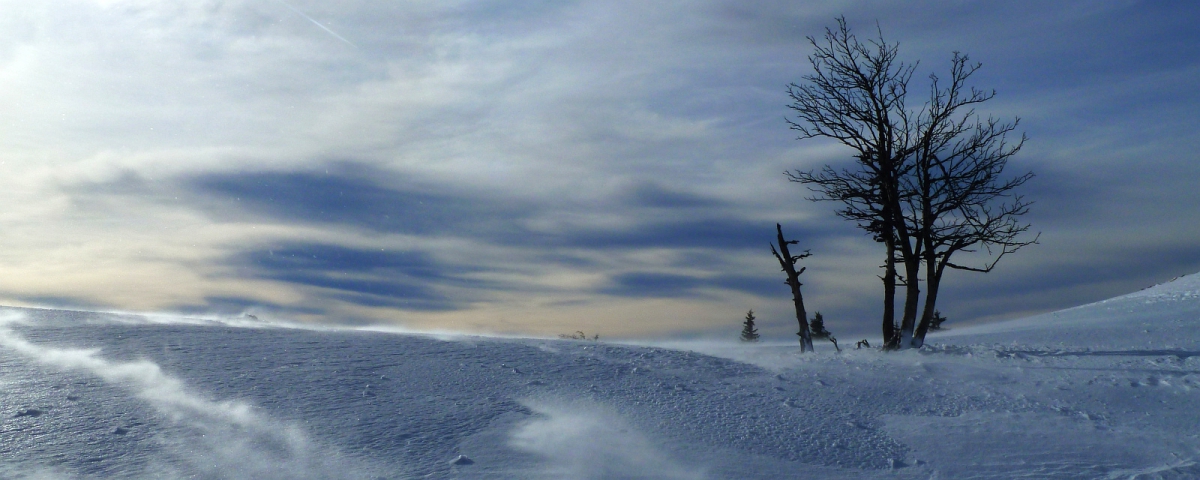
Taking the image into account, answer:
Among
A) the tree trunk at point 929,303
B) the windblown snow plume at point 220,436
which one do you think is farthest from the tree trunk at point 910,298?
the windblown snow plume at point 220,436

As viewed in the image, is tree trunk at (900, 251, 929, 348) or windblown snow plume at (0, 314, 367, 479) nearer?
windblown snow plume at (0, 314, 367, 479)

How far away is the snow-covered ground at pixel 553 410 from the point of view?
6910mm

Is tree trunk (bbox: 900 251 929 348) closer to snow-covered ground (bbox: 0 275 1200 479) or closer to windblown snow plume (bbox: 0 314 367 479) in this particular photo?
snow-covered ground (bbox: 0 275 1200 479)

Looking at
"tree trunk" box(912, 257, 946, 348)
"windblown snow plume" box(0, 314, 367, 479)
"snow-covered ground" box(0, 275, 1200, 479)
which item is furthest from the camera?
"tree trunk" box(912, 257, 946, 348)

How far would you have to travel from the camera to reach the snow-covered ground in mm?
6910

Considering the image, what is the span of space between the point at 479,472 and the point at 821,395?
4948mm

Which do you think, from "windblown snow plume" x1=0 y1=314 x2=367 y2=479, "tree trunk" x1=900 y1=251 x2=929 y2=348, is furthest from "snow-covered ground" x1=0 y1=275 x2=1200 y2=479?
Answer: "tree trunk" x1=900 y1=251 x2=929 y2=348

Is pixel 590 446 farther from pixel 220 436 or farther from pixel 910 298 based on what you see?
pixel 910 298

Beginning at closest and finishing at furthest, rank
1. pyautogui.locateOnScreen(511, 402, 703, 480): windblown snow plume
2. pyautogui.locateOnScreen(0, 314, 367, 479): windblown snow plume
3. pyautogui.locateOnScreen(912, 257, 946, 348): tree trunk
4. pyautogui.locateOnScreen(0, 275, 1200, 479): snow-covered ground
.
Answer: pyautogui.locateOnScreen(0, 314, 367, 479): windblown snow plume
pyautogui.locateOnScreen(511, 402, 703, 480): windblown snow plume
pyautogui.locateOnScreen(0, 275, 1200, 479): snow-covered ground
pyautogui.locateOnScreen(912, 257, 946, 348): tree trunk

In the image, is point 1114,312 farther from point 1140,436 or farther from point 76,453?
point 76,453

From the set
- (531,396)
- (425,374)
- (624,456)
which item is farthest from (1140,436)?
(425,374)

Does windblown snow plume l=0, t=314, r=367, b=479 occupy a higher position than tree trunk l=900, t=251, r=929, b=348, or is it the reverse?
tree trunk l=900, t=251, r=929, b=348

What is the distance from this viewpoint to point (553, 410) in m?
8.51

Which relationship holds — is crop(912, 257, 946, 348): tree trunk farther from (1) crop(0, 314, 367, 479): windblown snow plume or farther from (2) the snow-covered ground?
(1) crop(0, 314, 367, 479): windblown snow plume
